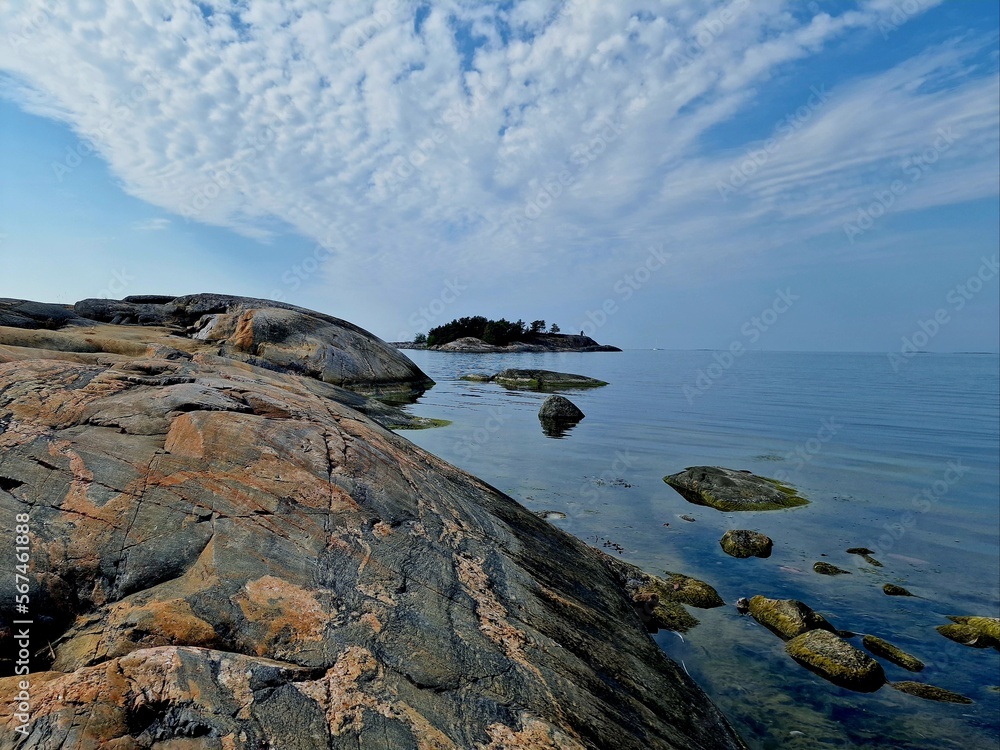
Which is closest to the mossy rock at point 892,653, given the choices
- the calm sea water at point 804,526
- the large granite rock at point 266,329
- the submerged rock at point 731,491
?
the calm sea water at point 804,526

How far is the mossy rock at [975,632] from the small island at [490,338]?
344ft

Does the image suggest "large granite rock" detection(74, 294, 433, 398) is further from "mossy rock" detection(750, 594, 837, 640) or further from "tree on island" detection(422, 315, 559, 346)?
"tree on island" detection(422, 315, 559, 346)

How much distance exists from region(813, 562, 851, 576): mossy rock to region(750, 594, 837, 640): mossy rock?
219 cm

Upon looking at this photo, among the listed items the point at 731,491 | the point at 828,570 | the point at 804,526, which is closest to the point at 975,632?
the point at 828,570

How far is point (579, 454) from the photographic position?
1923cm

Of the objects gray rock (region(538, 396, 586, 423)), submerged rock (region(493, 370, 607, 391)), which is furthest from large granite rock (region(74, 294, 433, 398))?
submerged rock (region(493, 370, 607, 391))

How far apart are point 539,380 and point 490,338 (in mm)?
75390

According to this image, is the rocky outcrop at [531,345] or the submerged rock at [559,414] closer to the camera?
the submerged rock at [559,414]

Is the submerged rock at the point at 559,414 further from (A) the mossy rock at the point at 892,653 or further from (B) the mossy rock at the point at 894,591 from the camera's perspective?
(A) the mossy rock at the point at 892,653

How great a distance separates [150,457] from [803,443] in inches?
986

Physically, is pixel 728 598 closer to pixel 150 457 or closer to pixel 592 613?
pixel 592 613

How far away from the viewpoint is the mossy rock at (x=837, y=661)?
6.75m

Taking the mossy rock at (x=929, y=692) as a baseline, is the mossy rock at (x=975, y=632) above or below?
above

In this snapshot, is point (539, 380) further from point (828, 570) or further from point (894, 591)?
point (894, 591)
